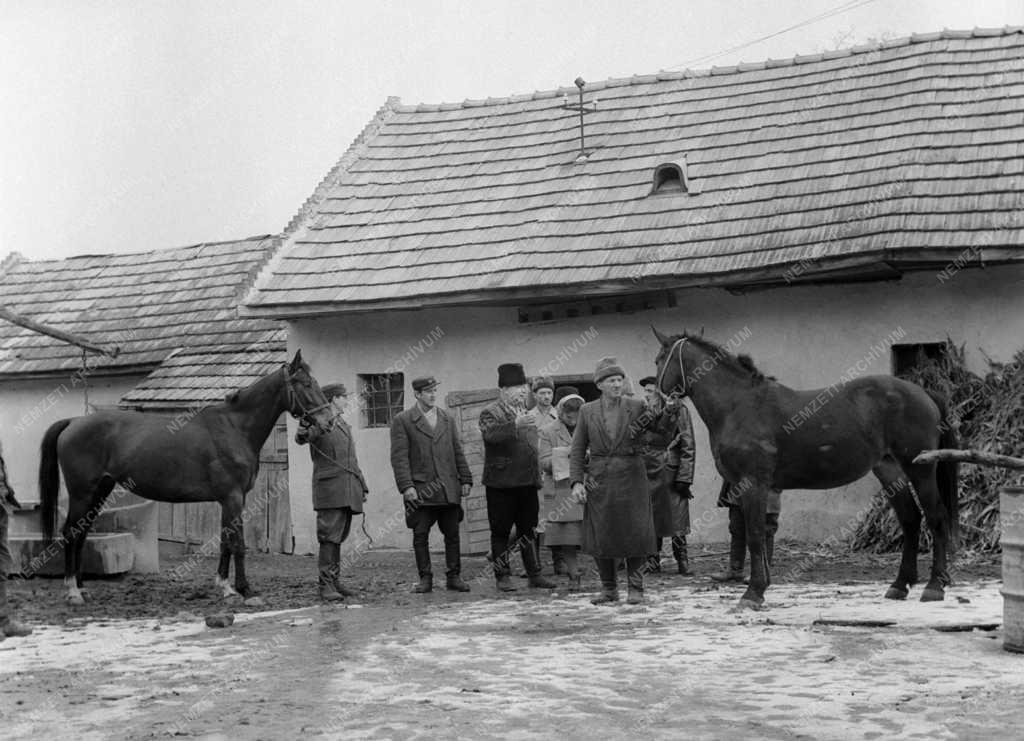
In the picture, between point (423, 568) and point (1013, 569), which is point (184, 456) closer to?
point (423, 568)

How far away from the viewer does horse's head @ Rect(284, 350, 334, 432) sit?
12.2m

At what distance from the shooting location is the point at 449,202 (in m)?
19.9

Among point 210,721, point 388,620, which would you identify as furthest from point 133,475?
point 210,721

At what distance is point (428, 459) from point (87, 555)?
391 cm

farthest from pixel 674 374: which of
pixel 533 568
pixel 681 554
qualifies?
pixel 681 554

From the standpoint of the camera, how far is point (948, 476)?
36.7 ft

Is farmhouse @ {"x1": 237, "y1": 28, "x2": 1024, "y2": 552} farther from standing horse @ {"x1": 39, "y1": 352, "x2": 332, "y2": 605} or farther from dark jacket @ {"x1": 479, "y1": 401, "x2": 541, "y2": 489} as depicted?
standing horse @ {"x1": 39, "y1": 352, "x2": 332, "y2": 605}

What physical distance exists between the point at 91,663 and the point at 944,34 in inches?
551

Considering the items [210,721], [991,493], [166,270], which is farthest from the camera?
[166,270]

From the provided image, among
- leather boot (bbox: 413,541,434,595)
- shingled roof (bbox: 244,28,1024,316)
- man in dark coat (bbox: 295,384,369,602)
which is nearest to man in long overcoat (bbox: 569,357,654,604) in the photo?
leather boot (bbox: 413,541,434,595)

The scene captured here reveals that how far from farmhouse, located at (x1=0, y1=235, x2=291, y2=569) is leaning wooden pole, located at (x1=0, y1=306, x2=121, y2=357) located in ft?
0.68

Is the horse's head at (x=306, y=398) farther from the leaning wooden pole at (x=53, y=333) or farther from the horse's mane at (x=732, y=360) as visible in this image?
the leaning wooden pole at (x=53, y=333)

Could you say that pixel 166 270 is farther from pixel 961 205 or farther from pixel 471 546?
pixel 961 205

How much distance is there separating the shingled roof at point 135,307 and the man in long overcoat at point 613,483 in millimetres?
10785
